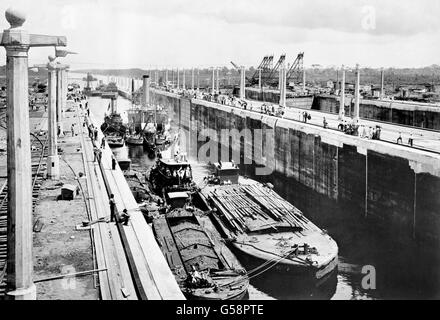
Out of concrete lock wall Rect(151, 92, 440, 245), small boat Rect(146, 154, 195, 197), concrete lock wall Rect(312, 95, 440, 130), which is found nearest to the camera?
concrete lock wall Rect(151, 92, 440, 245)

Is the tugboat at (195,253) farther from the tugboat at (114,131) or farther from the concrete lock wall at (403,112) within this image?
the tugboat at (114,131)

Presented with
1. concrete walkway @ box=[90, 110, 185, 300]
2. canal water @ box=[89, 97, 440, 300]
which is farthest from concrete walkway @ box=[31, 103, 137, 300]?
canal water @ box=[89, 97, 440, 300]

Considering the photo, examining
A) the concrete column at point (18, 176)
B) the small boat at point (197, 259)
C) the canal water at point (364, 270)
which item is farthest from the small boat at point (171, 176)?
the concrete column at point (18, 176)

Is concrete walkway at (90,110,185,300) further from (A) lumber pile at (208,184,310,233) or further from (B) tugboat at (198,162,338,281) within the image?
(A) lumber pile at (208,184,310,233)

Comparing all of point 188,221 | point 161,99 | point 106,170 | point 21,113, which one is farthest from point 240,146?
point 161,99

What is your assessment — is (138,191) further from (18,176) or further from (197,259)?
(18,176)

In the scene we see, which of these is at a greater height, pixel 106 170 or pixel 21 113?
pixel 21 113
